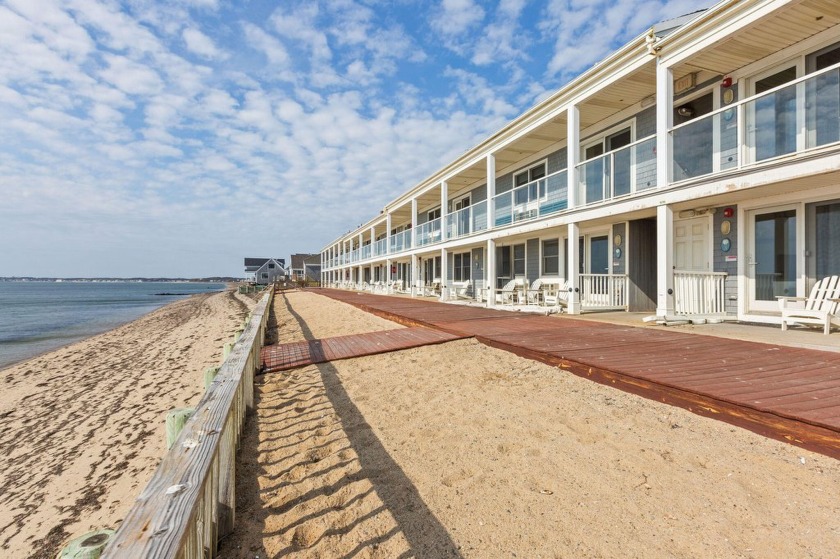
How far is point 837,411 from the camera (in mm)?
2777

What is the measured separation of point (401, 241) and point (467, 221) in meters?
7.80

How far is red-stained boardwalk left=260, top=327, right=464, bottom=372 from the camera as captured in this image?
6.04 meters

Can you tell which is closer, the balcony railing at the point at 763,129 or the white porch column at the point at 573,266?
the balcony railing at the point at 763,129

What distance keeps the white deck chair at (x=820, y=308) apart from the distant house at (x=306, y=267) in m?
63.9

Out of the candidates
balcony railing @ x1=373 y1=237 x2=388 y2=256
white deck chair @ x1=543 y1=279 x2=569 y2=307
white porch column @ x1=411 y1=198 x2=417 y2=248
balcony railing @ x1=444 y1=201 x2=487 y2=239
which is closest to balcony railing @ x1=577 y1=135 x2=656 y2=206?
white deck chair @ x1=543 y1=279 x2=569 y2=307

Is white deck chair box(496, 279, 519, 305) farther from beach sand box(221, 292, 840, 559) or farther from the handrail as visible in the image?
the handrail

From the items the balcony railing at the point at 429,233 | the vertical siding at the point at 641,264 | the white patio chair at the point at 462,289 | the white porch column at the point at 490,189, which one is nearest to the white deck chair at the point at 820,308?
the vertical siding at the point at 641,264

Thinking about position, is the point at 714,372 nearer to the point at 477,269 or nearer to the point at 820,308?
the point at 820,308

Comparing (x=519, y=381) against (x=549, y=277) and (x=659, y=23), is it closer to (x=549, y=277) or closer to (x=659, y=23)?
(x=549, y=277)

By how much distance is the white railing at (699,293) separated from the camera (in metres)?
7.74

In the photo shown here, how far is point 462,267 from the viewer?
1977 centimetres

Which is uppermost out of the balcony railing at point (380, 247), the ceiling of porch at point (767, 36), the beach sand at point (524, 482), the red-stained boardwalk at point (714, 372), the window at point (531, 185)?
the ceiling of porch at point (767, 36)

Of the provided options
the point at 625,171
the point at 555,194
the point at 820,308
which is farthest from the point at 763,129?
the point at 555,194

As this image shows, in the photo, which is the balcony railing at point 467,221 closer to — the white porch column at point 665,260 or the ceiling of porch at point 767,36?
the white porch column at point 665,260
